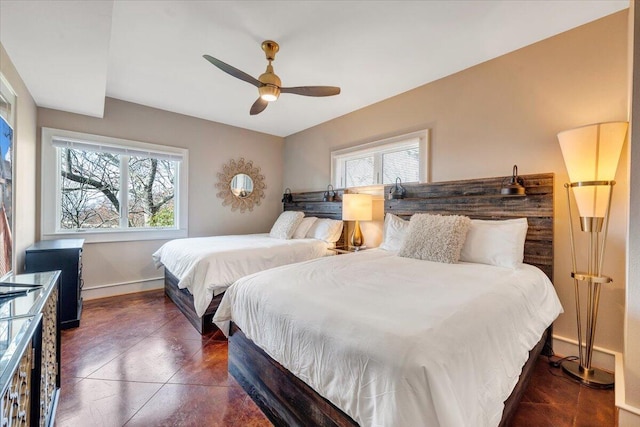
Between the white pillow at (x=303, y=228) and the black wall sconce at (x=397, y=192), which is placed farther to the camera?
the white pillow at (x=303, y=228)

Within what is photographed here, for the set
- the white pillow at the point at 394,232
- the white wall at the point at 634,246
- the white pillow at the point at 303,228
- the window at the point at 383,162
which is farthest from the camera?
the white pillow at the point at 303,228

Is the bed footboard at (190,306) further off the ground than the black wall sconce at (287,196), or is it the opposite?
the black wall sconce at (287,196)

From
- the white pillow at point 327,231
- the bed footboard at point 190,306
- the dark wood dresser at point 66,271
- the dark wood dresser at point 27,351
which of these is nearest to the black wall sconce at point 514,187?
the white pillow at point 327,231

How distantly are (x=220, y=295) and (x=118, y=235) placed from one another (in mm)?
2058

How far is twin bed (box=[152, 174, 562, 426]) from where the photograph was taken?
3.17ft

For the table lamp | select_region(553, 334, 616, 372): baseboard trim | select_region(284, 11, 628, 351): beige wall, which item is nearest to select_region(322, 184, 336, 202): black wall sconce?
the table lamp

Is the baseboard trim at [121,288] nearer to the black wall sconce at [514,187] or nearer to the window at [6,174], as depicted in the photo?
the window at [6,174]

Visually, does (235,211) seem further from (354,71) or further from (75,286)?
(354,71)

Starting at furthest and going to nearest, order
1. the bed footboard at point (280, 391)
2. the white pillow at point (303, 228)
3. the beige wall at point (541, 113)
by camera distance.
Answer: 1. the white pillow at point (303, 228)
2. the beige wall at point (541, 113)
3. the bed footboard at point (280, 391)

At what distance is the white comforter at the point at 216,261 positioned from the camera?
2615 millimetres

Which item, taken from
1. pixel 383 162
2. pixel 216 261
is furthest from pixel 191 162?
pixel 383 162

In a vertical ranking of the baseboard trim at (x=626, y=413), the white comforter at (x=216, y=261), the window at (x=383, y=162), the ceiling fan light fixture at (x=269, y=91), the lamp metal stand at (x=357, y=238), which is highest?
the ceiling fan light fixture at (x=269, y=91)

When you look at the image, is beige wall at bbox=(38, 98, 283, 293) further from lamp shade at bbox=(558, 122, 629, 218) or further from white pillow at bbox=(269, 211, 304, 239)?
lamp shade at bbox=(558, 122, 629, 218)

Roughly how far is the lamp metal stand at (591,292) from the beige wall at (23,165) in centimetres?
432
